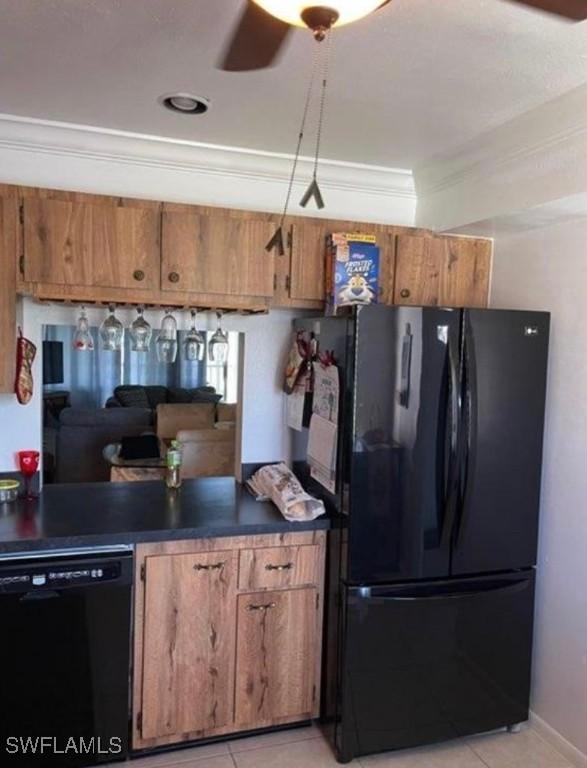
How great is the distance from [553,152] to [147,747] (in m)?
2.65

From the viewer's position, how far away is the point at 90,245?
7.63 ft

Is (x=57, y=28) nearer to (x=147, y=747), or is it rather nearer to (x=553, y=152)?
(x=553, y=152)

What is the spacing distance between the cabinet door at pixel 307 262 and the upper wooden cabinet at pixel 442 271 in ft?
1.17

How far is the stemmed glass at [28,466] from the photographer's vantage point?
2.58 metres

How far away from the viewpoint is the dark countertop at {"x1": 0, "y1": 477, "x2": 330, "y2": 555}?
2.14m

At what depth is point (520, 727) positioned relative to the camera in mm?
2566

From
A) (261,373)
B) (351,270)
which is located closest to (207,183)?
(351,270)

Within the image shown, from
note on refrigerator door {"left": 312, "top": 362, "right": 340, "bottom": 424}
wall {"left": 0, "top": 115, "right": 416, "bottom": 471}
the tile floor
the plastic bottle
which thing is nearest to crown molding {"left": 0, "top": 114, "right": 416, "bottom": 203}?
wall {"left": 0, "top": 115, "right": 416, "bottom": 471}

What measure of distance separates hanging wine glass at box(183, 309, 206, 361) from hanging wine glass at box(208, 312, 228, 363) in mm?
47

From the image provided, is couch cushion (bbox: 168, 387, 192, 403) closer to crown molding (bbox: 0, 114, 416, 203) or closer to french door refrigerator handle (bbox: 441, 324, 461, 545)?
crown molding (bbox: 0, 114, 416, 203)

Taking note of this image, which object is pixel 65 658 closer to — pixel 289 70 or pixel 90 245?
pixel 90 245

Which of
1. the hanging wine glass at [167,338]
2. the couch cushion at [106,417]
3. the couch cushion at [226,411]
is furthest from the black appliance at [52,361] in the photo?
the couch cushion at [226,411]

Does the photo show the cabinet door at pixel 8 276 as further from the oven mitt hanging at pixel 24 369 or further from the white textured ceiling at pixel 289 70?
the white textured ceiling at pixel 289 70

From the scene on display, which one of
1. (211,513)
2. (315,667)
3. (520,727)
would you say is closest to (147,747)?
(315,667)
